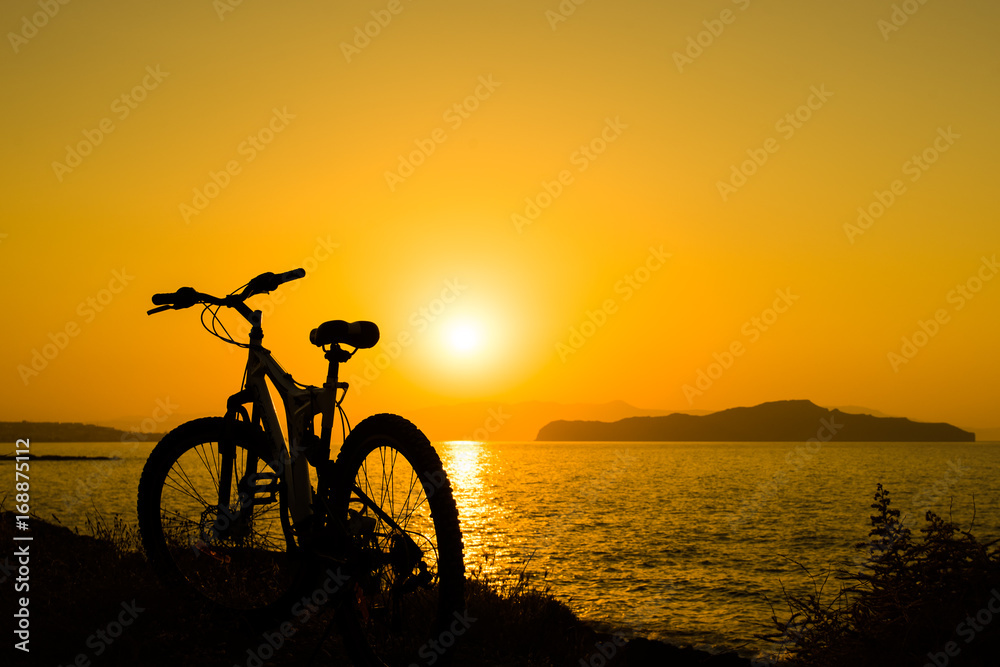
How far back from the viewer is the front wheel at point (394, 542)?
4.24 metres

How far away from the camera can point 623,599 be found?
23062 mm

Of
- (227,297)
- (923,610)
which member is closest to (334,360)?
(227,297)

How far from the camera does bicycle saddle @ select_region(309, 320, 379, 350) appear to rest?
187 inches

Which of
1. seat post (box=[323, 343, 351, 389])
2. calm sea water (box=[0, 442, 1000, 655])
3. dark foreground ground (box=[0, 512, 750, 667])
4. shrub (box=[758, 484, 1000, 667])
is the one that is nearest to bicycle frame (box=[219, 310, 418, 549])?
seat post (box=[323, 343, 351, 389])

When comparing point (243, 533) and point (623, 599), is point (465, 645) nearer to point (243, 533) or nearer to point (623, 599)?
point (243, 533)

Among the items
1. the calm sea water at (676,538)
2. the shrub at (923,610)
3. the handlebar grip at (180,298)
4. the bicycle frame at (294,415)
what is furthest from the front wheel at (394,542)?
the calm sea water at (676,538)

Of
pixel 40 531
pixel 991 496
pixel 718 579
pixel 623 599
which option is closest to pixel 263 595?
pixel 40 531

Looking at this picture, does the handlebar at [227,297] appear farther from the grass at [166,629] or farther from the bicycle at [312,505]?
the grass at [166,629]

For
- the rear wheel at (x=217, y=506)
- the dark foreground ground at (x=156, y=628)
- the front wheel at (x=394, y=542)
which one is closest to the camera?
the front wheel at (x=394, y=542)

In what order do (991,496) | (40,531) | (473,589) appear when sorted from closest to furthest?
(473,589)
(40,531)
(991,496)

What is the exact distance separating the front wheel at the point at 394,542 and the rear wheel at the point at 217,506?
0.71m

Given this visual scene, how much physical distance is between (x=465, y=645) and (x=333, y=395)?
323 centimetres

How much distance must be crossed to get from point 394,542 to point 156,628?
93.7 inches

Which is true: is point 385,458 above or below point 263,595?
above
